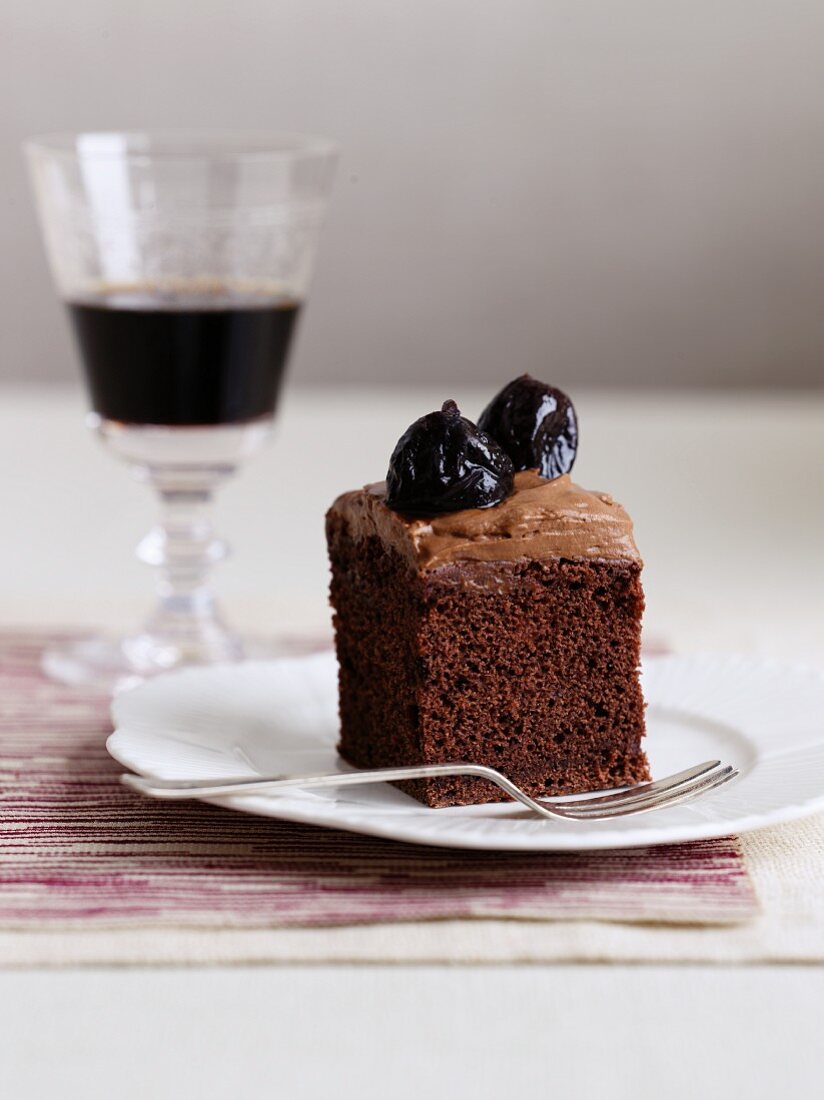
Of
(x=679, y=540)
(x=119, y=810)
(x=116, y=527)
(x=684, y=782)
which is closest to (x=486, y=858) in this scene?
(x=684, y=782)

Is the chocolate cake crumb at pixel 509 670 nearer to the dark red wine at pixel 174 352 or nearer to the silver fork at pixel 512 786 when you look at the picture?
the silver fork at pixel 512 786

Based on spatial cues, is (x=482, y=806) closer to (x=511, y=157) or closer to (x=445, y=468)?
(x=445, y=468)

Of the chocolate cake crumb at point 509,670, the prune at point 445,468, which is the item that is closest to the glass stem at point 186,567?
the chocolate cake crumb at point 509,670

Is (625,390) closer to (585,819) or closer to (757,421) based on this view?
(757,421)

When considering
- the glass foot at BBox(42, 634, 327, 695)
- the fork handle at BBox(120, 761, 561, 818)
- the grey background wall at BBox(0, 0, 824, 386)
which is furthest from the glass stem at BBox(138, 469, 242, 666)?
the grey background wall at BBox(0, 0, 824, 386)

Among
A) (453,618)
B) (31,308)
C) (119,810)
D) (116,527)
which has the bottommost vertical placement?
(116,527)

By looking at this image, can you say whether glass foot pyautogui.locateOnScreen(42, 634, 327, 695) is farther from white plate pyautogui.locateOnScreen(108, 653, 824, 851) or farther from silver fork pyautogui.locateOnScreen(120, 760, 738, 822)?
silver fork pyautogui.locateOnScreen(120, 760, 738, 822)

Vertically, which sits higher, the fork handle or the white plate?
the fork handle
